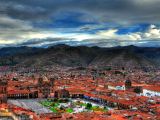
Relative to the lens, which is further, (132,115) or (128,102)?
(128,102)

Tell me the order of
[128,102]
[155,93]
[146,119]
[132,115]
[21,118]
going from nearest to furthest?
[21,118]
[146,119]
[132,115]
[128,102]
[155,93]

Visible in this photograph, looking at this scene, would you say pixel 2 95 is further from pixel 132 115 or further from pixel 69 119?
pixel 132 115

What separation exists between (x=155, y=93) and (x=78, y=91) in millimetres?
26271

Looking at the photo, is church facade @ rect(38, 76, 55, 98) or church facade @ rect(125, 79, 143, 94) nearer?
church facade @ rect(38, 76, 55, 98)

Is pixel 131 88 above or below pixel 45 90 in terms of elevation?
below

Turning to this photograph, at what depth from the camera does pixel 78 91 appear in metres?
67.4

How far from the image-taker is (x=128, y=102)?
166ft

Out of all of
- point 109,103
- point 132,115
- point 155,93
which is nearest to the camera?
point 132,115

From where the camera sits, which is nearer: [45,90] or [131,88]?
[45,90]

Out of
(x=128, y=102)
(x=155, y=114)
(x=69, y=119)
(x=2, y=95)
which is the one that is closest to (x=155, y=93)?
(x=128, y=102)

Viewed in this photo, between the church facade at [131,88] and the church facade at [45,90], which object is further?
the church facade at [131,88]

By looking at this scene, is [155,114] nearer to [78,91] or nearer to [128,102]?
[128,102]

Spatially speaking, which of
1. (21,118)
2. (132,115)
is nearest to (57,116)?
(21,118)

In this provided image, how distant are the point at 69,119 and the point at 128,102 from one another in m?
20.2
